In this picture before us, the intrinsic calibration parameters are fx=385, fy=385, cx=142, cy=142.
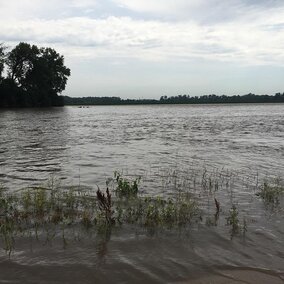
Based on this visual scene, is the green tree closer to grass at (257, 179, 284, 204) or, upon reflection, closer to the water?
the water

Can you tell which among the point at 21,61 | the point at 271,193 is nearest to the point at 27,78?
the point at 21,61

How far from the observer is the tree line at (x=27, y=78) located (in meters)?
92.4

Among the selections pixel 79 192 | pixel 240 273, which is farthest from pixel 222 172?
pixel 240 273

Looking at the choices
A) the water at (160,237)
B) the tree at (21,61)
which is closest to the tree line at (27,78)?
the tree at (21,61)

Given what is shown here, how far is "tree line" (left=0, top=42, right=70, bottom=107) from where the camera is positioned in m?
92.4

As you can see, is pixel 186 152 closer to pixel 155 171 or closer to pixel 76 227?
pixel 155 171

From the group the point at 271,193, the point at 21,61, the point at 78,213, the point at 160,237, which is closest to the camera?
the point at 160,237

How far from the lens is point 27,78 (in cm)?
9900

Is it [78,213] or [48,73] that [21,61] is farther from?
[78,213]

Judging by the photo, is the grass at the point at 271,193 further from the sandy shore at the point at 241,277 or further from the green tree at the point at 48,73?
the green tree at the point at 48,73

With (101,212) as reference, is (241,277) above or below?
below

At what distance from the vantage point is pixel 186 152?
755 inches

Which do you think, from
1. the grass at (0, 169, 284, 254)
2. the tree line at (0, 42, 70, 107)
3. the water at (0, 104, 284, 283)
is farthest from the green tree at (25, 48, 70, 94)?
the grass at (0, 169, 284, 254)

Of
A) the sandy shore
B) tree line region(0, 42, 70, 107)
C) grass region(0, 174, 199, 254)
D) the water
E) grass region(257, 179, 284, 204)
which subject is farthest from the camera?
tree line region(0, 42, 70, 107)
